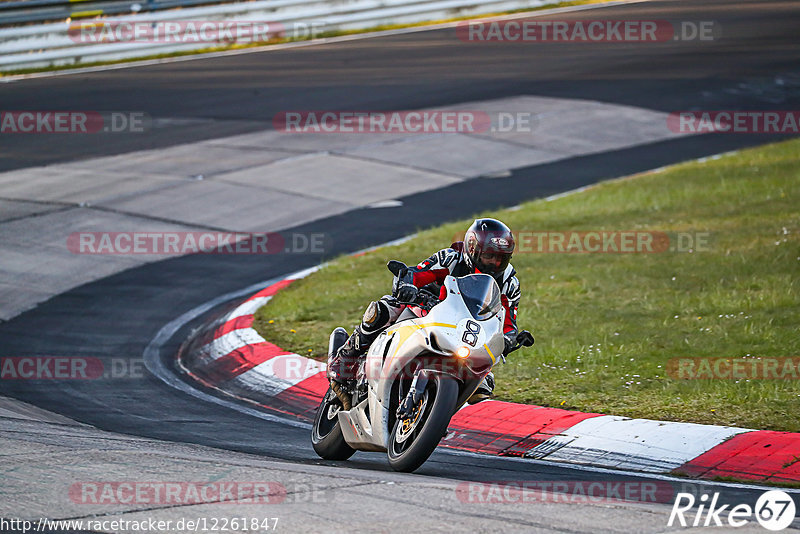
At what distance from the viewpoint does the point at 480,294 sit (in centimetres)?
641

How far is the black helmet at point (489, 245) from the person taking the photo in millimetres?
6520

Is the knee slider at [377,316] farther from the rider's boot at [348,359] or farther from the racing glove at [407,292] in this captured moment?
the racing glove at [407,292]

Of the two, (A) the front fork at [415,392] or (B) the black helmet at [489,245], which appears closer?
(A) the front fork at [415,392]

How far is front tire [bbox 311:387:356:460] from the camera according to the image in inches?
286

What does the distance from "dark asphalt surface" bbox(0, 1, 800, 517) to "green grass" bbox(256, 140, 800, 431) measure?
1.18 metres

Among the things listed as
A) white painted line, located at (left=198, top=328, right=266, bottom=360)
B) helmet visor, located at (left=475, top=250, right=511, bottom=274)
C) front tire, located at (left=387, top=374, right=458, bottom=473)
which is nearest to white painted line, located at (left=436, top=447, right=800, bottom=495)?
front tire, located at (left=387, top=374, right=458, bottom=473)

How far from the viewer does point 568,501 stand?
566 centimetres

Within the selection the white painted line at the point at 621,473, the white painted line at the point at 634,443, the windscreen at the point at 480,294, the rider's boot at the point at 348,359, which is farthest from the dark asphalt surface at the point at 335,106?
the windscreen at the point at 480,294

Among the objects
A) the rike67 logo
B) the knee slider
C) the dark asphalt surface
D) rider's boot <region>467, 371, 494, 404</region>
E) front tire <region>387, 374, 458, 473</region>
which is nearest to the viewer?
the rike67 logo

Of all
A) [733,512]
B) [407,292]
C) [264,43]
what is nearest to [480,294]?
[407,292]

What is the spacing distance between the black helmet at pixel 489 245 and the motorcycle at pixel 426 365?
0.16 metres

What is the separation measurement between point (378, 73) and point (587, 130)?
19.6 feet

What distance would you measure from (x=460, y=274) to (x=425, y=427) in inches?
44.5

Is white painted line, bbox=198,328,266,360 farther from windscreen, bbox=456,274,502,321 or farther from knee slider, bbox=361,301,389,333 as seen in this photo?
windscreen, bbox=456,274,502,321
